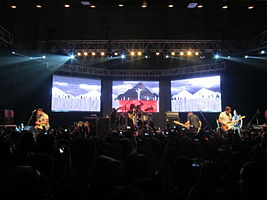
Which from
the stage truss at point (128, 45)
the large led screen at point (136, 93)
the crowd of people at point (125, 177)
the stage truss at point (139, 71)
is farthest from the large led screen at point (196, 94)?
the crowd of people at point (125, 177)

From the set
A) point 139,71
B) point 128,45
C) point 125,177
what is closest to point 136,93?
point 139,71

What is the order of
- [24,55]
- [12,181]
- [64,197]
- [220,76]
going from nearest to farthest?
[12,181]
[64,197]
[24,55]
[220,76]

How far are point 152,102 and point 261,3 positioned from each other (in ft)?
32.5

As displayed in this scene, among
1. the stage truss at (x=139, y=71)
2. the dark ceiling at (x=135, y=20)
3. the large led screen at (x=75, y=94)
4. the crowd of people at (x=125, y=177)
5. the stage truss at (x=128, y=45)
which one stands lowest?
the crowd of people at (x=125, y=177)

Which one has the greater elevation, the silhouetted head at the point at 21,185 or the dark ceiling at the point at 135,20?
the dark ceiling at the point at 135,20

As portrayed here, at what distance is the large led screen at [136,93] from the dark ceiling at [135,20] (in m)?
3.97

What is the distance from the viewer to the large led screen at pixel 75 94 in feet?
55.1

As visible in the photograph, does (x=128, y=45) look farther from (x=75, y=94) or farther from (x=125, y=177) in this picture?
(x=125, y=177)

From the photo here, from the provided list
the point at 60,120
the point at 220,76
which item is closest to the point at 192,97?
the point at 220,76

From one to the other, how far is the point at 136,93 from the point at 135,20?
561 cm

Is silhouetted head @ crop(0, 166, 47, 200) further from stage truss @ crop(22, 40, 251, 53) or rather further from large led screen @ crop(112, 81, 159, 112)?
large led screen @ crop(112, 81, 159, 112)

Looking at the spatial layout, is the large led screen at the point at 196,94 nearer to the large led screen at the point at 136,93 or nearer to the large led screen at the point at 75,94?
the large led screen at the point at 136,93

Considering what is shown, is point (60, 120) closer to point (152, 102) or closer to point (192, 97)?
point (152, 102)

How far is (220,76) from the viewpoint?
54.3 ft
